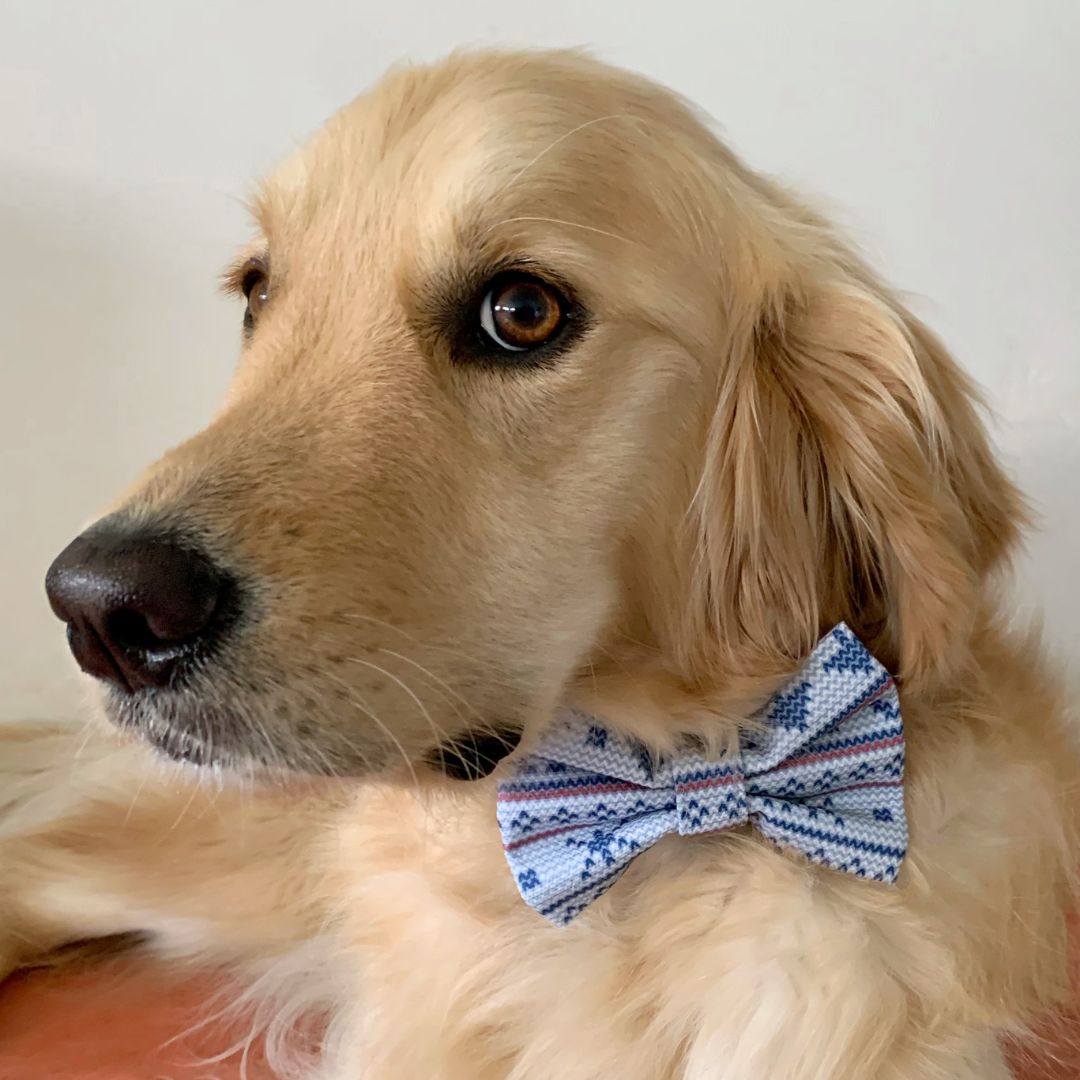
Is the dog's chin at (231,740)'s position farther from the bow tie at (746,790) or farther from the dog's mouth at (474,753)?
the bow tie at (746,790)

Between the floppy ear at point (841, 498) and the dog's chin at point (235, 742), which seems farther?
the floppy ear at point (841, 498)

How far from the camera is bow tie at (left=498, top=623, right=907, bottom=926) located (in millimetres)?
959

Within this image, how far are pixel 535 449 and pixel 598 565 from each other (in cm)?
12

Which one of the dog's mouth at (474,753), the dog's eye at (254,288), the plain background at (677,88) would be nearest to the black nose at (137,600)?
the dog's mouth at (474,753)

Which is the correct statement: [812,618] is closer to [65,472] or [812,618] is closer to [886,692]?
[886,692]

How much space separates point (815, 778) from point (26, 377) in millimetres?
1672

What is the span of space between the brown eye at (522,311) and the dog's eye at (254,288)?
1.05 feet

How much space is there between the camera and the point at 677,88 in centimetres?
190

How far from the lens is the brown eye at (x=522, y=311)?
95 cm

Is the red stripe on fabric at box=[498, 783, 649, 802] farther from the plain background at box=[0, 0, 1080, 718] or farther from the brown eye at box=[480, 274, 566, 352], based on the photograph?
the plain background at box=[0, 0, 1080, 718]

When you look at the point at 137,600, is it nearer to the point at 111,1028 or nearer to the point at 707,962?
the point at 707,962

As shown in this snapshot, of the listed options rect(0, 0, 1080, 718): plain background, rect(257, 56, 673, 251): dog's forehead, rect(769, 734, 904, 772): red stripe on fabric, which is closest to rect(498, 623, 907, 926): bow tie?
rect(769, 734, 904, 772): red stripe on fabric

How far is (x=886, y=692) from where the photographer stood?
38.6 inches

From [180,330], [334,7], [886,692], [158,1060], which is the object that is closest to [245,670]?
[886,692]
